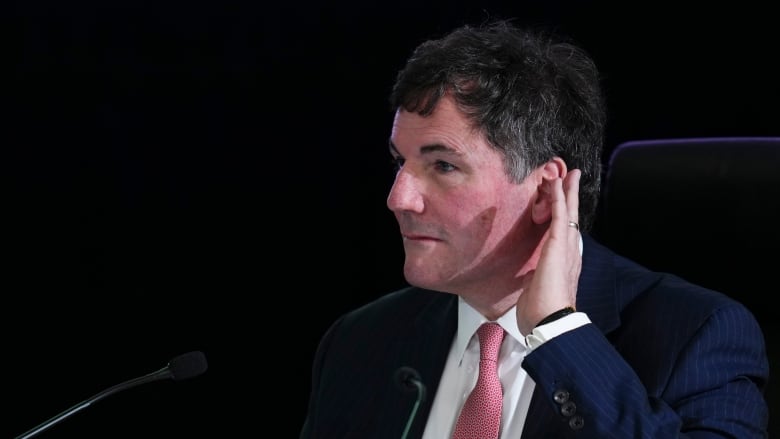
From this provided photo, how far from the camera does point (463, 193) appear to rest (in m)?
1.79

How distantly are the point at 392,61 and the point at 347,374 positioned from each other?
3.99 ft

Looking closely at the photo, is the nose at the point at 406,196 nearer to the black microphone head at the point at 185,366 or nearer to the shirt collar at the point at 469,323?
the shirt collar at the point at 469,323

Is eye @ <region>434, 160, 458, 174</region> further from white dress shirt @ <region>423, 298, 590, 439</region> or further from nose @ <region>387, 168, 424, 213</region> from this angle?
white dress shirt @ <region>423, 298, 590, 439</region>

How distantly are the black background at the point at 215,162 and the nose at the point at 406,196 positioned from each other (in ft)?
4.10

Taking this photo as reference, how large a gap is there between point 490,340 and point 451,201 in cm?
26

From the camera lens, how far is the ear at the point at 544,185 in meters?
1.85

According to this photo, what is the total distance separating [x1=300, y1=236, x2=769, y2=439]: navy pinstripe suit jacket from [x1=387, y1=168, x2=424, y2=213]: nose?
0.33m

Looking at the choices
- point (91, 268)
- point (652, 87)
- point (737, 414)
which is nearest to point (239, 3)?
point (91, 268)

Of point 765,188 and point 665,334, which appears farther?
point 765,188

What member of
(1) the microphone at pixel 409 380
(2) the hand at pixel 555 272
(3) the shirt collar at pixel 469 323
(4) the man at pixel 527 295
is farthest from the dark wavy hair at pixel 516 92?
(1) the microphone at pixel 409 380

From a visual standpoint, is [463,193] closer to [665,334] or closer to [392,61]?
[665,334]

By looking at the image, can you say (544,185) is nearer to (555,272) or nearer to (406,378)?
(555,272)

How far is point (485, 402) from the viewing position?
1781 millimetres

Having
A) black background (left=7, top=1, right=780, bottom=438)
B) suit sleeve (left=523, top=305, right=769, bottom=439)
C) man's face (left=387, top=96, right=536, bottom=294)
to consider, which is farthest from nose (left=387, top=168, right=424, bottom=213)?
black background (left=7, top=1, right=780, bottom=438)
